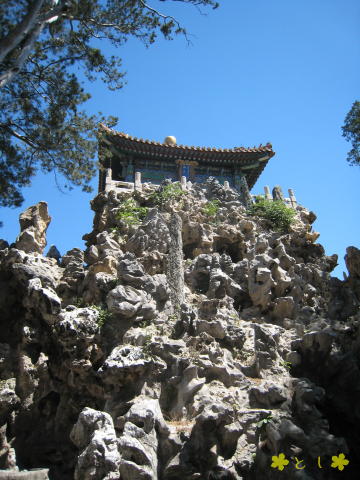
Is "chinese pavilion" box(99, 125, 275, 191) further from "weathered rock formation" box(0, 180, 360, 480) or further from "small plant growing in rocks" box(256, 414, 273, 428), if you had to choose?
"small plant growing in rocks" box(256, 414, 273, 428)

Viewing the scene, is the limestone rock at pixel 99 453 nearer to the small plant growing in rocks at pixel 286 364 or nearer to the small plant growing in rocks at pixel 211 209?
the small plant growing in rocks at pixel 286 364

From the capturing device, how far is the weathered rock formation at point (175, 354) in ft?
28.5

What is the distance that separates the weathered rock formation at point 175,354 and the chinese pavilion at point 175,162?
3921 millimetres

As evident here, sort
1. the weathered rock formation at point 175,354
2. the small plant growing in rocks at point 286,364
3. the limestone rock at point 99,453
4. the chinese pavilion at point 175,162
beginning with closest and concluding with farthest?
the limestone rock at point 99,453 < the weathered rock formation at point 175,354 < the small plant growing in rocks at point 286,364 < the chinese pavilion at point 175,162

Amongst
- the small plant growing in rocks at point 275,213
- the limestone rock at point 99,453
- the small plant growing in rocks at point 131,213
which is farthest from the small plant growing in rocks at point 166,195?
the limestone rock at point 99,453

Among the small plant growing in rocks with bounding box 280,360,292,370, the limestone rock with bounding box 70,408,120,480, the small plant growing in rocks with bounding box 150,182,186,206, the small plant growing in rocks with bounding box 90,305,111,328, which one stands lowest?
the limestone rock with bounding box 70,408,120,480

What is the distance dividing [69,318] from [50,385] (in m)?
2.19

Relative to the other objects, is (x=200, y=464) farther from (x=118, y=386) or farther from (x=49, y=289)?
(x=49, y=289)

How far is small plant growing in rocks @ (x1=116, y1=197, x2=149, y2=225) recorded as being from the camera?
54.3 ft

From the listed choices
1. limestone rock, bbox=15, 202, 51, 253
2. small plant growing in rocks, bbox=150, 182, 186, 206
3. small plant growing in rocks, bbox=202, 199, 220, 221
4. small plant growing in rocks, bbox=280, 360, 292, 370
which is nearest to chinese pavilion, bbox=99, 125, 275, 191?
small plant growing in rocks, bbox=150, 182, 186, 206

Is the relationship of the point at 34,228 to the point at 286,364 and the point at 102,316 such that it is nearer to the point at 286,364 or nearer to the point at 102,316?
the point at 102,316

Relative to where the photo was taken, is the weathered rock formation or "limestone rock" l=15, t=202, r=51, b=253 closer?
the weathered rock formation

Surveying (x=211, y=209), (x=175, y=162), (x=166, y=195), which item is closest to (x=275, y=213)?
(x=211, y=209)

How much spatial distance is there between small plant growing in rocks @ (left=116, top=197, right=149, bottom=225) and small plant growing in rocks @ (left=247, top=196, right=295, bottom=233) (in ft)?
16.9
